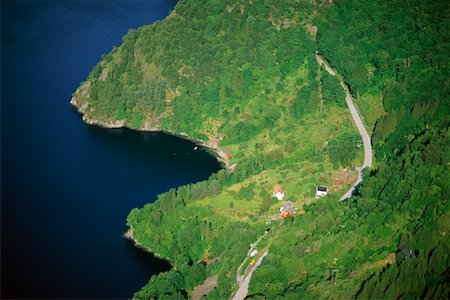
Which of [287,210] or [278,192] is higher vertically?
[278,192]

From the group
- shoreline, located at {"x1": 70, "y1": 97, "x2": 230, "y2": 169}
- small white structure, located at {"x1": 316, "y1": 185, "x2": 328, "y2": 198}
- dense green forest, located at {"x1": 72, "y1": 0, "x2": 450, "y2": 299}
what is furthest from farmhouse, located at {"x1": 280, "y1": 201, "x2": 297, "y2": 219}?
shoreline, located at {"x1": 70, "y1": 97, "x2": 230, "y2": 169}

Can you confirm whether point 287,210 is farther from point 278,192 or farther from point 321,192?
point 321,192

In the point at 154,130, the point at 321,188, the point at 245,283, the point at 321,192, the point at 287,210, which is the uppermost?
the point at 154,130

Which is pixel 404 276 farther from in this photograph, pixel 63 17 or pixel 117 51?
pixel 63 17

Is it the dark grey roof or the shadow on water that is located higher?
the dark grey roof

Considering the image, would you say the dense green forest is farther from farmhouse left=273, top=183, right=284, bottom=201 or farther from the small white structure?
the small white structure

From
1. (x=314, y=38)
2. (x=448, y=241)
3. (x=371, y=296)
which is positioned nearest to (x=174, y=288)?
(x=371, y=296)

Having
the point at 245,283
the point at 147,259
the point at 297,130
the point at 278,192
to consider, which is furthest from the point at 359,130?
the point at 147,259

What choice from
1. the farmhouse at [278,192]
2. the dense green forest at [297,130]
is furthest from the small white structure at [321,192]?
the farmhouse at [278,192]
